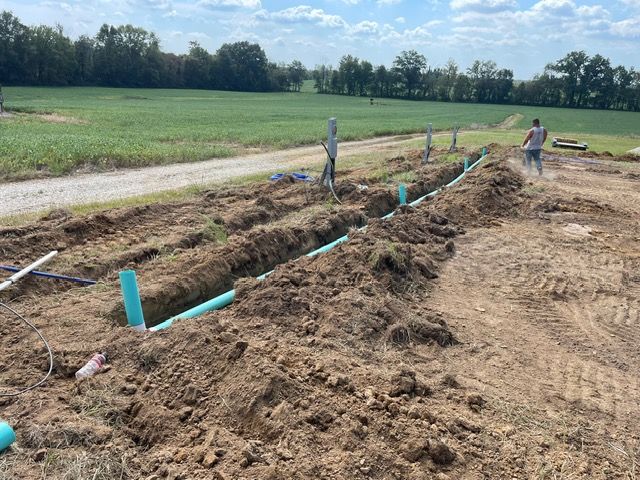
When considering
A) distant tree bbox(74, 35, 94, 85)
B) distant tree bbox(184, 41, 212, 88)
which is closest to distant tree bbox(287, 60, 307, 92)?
distant tree bbox(184, 41, 212, 88)

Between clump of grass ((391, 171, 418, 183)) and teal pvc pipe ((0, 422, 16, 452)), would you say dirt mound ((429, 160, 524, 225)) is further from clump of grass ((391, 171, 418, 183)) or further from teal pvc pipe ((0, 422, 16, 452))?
teal pvc pipe ((0, 422, 16, 452))

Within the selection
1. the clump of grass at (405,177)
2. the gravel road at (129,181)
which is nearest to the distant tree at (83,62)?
the gravel road at (129,181)

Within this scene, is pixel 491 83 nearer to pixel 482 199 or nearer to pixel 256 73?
pixel 256 73

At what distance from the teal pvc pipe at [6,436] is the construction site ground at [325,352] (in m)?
0.05

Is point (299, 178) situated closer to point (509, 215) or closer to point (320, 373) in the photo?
point (509, 215)

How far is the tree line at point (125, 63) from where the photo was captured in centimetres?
7112

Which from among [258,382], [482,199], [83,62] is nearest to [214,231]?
[258,382]

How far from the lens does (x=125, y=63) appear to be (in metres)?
85.2

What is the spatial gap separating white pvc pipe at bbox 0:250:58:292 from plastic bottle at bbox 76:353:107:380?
1829mm

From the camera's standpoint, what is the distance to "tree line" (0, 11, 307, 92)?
71.1 metres

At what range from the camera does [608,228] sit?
9750mm

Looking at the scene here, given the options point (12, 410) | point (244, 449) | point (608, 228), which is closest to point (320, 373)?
point (244, 449)

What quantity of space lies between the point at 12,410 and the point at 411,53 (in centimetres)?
11048

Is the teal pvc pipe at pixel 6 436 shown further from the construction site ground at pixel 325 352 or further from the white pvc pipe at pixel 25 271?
the white pvc pipe at pixel 25 271
